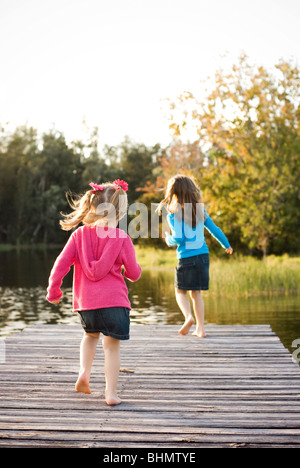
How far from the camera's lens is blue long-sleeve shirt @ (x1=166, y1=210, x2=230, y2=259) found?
620 centimetres

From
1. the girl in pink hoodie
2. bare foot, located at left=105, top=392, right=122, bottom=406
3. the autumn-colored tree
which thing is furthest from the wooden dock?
the autumn-colored tree

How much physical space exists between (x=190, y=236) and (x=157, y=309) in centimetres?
664

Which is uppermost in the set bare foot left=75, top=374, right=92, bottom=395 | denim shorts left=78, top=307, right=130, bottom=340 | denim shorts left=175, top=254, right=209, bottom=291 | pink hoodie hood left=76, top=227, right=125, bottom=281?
pink hoodie hood left=76, top=227, right=125, bottom=281

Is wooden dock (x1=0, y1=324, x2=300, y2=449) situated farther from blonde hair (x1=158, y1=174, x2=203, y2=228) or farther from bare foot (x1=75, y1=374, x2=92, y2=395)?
blonde hair (x1=158, y1=174, x2=203, y2=228)

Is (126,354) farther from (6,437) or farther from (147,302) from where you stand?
(147,302)

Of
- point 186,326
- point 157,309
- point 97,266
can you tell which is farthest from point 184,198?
point 157,309

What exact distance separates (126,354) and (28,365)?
0.89m

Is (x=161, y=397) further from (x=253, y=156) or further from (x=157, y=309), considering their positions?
(x=253, y=156)

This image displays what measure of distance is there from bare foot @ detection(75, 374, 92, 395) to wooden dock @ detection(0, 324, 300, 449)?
62 mm

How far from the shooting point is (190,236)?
6242mm

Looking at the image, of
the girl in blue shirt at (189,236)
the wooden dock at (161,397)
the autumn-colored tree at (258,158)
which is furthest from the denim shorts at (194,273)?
the autumn-colored tree at (258,158)

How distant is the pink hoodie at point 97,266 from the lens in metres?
4.11

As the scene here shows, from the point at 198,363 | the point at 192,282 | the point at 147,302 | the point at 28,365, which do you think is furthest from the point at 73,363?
the point at 147,302

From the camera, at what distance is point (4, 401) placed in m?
4.27
